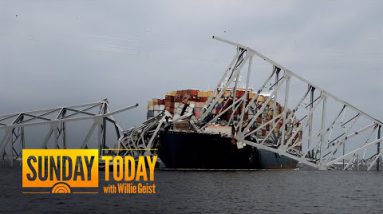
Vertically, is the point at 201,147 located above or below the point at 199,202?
above

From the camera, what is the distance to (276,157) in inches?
4190

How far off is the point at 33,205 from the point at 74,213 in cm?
543

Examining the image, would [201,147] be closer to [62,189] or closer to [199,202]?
[62,189]

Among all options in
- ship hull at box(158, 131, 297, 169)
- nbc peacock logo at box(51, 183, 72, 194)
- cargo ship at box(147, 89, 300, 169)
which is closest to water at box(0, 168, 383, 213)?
nbc peacock logo at box(51, 183, 72, 194)

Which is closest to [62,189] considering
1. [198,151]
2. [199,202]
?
[199,202]

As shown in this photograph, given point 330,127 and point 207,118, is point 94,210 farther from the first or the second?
point 330,127

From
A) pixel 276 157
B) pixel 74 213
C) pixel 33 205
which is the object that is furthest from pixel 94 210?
pixel 276 157

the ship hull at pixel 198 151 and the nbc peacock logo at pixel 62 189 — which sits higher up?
the ship hull at pixel 198 151

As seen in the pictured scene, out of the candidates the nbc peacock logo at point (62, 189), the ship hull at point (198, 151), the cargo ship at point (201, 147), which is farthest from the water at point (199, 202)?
the cargo ship at point (201, 147)

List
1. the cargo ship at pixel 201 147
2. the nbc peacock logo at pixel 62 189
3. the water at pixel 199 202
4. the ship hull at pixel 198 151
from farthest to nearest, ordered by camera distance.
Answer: the cargo ship at pixel 201 147
the ship hull at pixel 198 151
the nbc peacock logo at pixel 62 189
the water at pixel 199 202

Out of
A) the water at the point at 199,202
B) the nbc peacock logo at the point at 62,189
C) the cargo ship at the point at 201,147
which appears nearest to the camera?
the water at the point at 199,202

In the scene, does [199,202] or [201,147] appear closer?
[199,202]

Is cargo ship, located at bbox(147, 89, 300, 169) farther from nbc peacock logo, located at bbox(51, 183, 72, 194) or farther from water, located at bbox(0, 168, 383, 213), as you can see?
nbc peacock logo, located at bbox(51, 183, 72, 194)

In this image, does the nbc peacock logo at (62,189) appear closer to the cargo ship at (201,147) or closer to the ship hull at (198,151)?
the ship hull at (198,151)
